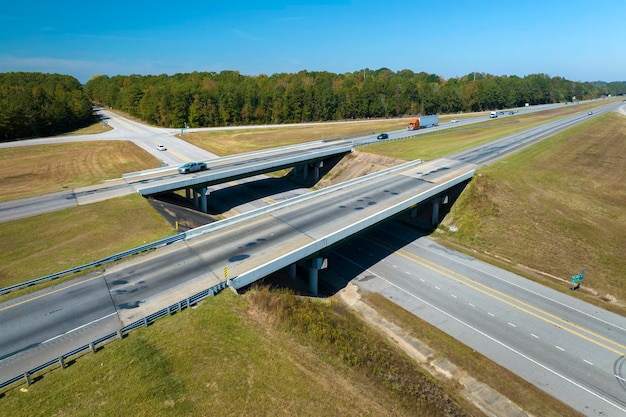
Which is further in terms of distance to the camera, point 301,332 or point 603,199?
point 603,199


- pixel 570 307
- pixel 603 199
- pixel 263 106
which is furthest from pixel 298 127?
pixel 570 307

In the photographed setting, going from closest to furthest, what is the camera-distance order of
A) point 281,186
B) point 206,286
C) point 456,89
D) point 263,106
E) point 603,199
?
point 206,286, point 603,199, point 281,186, point 263,106, point 456,89

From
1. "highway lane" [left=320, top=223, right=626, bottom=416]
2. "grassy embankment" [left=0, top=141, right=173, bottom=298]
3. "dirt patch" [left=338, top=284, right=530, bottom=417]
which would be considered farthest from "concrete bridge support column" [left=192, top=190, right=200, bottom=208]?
"dirt patch" [left=338, top=284, right=530, bottom=417]

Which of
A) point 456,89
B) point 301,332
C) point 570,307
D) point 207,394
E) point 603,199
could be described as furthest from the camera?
point 456,89

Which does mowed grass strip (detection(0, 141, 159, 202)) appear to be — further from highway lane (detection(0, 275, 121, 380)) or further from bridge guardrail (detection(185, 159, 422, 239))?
highway lane (detection(0, 275, 121, 380))

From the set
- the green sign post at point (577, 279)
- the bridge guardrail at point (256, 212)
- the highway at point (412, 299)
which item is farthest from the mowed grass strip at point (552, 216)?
the bridge guardrail at point (256, 212)

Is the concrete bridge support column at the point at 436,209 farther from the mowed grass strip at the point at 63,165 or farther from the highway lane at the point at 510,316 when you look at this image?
the mowed grass strip at the point at 63,165

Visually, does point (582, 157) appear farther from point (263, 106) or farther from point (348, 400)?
point (263, 106)
